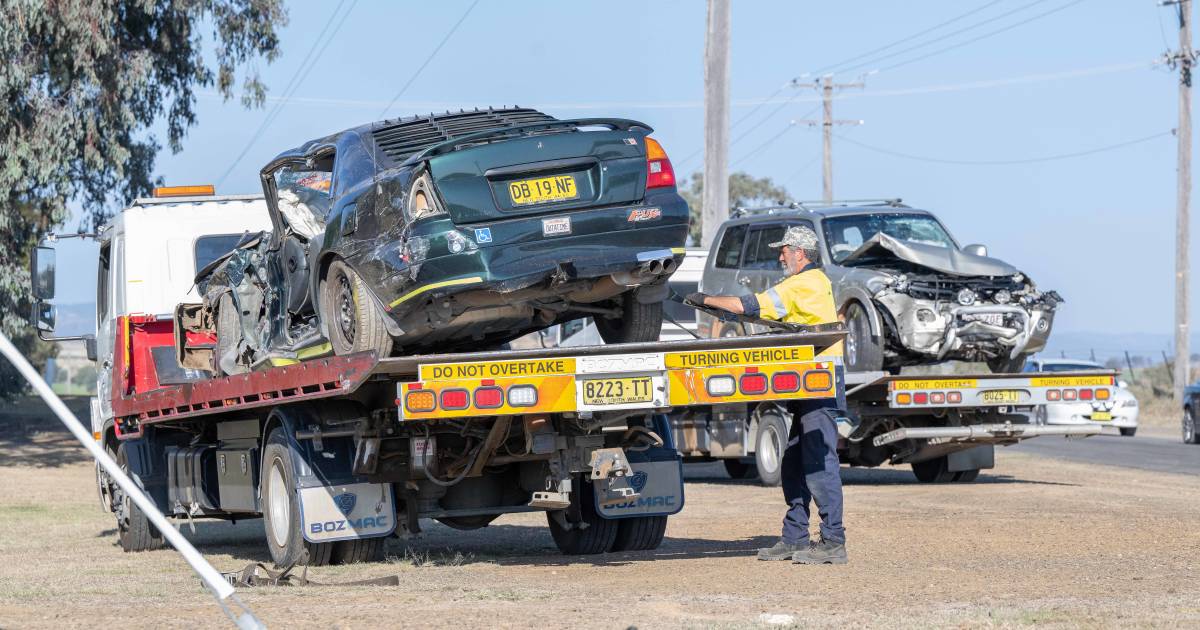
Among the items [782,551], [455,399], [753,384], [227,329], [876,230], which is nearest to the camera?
[455,399]

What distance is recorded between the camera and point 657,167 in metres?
9.15

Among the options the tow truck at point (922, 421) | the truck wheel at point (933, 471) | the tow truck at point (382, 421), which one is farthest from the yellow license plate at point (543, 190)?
the truck wheel at point (933, 471)

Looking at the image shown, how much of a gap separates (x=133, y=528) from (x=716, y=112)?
10.8 m

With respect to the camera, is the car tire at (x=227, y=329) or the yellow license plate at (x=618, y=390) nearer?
the yellow license plate at (x=618, y=390)

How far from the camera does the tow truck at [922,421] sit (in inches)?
600

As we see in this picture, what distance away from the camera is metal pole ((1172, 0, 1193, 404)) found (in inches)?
1490

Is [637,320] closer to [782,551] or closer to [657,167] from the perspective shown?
[657,167]

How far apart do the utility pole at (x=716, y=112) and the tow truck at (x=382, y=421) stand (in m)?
8.50

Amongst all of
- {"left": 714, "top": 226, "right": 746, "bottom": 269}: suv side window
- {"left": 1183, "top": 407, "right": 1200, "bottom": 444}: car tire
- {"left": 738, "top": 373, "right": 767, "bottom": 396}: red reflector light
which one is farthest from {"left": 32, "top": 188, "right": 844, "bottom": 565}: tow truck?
{"left": 1183, "top": 407, "right": 1200, "bottom": 444}: car tire

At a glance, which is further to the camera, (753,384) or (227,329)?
(227,329)

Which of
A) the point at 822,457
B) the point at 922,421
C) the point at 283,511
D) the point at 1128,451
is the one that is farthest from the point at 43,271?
the point at 1128,451

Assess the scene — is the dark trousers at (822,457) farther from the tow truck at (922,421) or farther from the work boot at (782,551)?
the tow truck at (922,421)

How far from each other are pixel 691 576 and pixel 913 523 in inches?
161

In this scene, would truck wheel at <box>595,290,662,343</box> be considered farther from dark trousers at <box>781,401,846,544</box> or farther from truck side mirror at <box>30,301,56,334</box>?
truck side mirror at <box>30,301,56,334</box>
